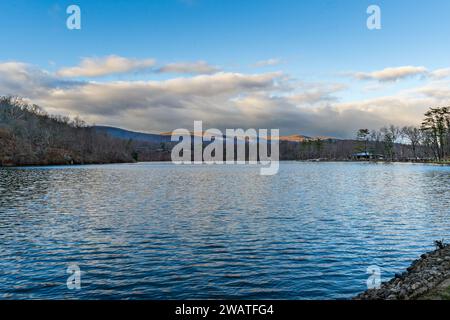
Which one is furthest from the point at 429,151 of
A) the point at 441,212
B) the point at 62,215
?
the point at 62,215

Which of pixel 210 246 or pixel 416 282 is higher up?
pixel 416 282

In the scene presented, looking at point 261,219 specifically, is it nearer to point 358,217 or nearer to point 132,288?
point 358,217

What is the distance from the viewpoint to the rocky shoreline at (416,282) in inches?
472

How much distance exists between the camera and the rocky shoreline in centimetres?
1200

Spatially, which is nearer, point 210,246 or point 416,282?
point 416,282

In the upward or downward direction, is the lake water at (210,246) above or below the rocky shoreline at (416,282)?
below

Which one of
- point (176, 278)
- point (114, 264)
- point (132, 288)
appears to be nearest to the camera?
point (132, 288)

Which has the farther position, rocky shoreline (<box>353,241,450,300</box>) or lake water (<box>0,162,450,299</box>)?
lake water (<box>0,162,450,299</box>)

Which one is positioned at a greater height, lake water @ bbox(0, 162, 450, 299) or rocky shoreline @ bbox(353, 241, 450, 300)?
rocky shoreline @ bbox(353, 241, 450, 300)

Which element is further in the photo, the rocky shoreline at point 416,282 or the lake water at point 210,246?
the lake water at point 210,246

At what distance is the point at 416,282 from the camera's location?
12.9 meters

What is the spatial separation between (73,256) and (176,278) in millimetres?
6760
